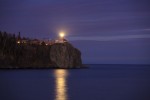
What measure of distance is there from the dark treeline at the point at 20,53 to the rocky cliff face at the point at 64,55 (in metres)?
2.82

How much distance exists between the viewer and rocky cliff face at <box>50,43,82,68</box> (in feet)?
504

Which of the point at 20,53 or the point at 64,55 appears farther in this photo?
the point at 64,55

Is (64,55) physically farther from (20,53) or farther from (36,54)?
(20,53)

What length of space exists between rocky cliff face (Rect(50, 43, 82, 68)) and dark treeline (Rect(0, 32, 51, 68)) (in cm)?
282

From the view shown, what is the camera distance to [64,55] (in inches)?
6073

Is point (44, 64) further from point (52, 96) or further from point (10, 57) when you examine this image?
point (52, 96)

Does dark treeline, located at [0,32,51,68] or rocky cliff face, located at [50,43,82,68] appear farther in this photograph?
rocky cliff face, located at [50,43,82,68]

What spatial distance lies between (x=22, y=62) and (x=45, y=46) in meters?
16.7

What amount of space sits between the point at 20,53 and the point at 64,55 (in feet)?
66.9

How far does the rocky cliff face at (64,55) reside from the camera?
504 ft

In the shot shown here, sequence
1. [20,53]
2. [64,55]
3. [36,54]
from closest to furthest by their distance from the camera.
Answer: [20,53]
[36,54]
[64,55]

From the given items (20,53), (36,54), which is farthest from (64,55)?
(20,53)

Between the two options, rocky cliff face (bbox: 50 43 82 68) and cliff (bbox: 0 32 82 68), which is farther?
rocky cliff face (bbox: 50 43 82 68)

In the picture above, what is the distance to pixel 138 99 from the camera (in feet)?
130
